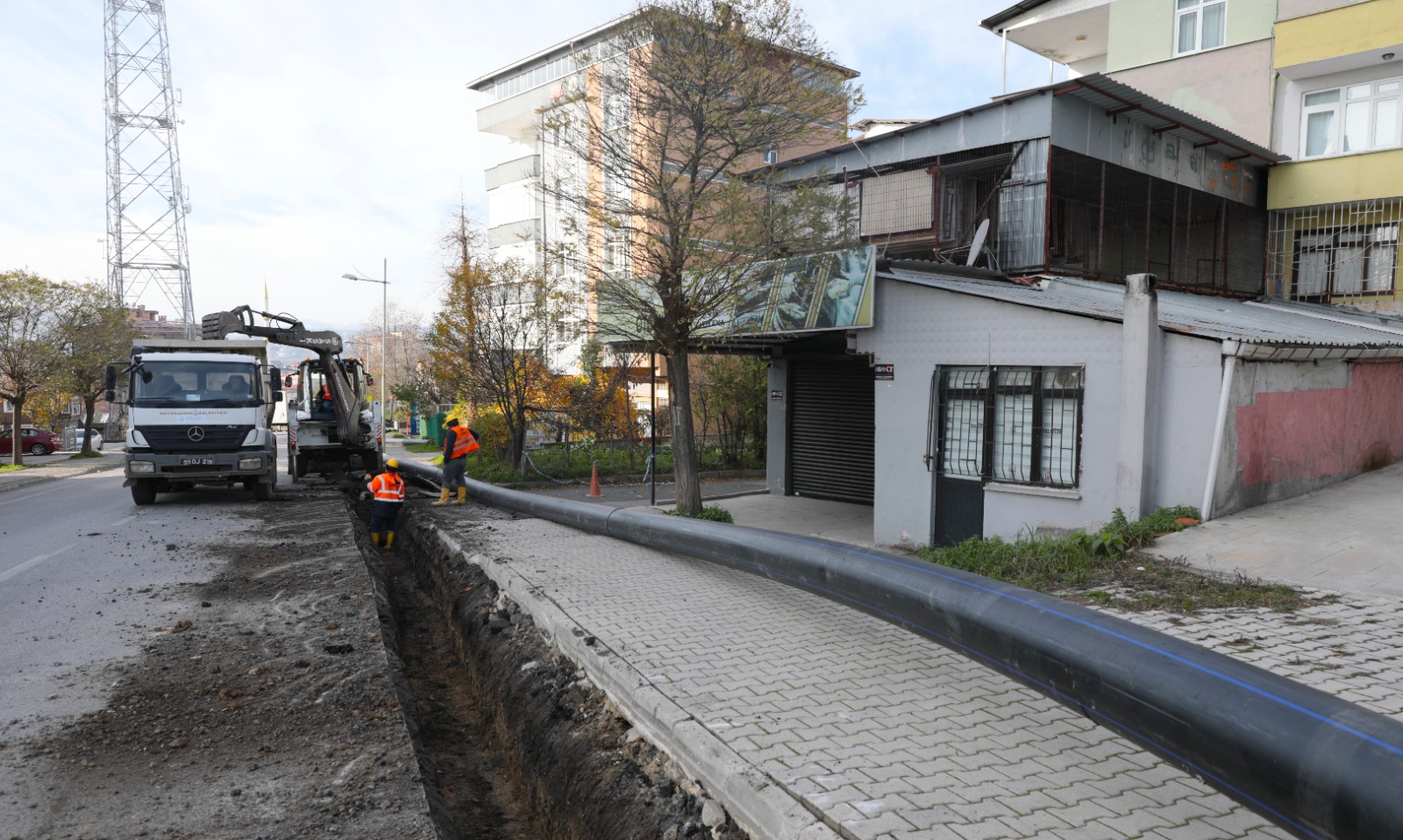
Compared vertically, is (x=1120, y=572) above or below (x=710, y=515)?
above

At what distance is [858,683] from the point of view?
5.08 meters

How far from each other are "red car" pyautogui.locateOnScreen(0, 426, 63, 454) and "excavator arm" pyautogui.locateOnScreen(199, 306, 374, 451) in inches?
957

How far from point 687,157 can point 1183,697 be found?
388 inches

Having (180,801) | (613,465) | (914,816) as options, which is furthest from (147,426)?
(914,816)

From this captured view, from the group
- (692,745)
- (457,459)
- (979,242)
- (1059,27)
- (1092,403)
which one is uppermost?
(1059,27)

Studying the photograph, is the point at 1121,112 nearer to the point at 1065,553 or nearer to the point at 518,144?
the point at 1065,553

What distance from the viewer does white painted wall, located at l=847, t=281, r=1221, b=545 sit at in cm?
850

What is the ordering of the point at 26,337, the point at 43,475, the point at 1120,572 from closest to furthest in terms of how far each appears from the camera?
the point at 1120,572 < the point at 43,475 < the point at 26,337

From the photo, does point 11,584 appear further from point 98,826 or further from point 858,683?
point 858,683

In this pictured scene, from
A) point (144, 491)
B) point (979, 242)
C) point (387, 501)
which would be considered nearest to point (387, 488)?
point (387, 501)

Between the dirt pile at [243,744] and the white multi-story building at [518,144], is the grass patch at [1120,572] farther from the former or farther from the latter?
the white multi-story building at [518,144]

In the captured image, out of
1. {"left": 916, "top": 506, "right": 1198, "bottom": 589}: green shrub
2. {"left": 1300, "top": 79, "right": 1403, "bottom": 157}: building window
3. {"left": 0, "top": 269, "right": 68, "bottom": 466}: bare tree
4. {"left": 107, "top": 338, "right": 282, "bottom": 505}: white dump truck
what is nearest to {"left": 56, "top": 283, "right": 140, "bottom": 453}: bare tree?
{"left": 0, "top": 269, "right": 68, "bottom": 466}: bare tree

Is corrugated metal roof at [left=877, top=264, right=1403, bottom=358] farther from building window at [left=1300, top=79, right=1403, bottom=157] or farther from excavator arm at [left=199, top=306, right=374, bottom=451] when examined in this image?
excavator arm at [left=199, top=306, right=374, bottom=451]

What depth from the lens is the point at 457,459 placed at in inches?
595
